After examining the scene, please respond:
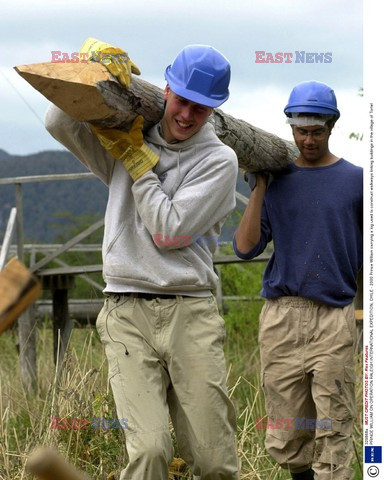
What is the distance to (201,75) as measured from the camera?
4.34 meters

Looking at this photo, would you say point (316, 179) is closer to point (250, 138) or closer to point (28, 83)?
point (250, 138)

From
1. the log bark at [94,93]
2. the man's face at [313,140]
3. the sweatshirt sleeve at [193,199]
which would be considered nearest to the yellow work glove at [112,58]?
the log bark at [94,93]

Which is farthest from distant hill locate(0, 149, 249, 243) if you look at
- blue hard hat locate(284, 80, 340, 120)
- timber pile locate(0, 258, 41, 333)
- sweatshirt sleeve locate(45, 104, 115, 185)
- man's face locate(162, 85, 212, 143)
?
timber pile locate(0, 258, 41, 333)

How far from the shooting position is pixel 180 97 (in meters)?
4.35

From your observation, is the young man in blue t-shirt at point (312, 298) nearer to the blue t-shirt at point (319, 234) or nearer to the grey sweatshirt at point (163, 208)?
the blue t-shirt at point (319, 234)

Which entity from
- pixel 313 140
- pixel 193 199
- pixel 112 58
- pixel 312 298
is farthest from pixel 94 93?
pixel 312 298

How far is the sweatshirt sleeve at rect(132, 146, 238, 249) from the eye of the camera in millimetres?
4219

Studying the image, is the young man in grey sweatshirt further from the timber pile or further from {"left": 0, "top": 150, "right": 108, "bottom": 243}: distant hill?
{"left": 0, "top": 150, "right": 108, "bottom": 243}: distant hill

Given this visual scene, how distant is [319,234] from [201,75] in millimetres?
1285

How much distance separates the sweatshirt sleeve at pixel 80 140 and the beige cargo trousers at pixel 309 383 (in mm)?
1379

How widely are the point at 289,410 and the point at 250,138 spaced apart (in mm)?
1534

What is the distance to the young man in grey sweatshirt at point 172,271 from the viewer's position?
423 centimetres

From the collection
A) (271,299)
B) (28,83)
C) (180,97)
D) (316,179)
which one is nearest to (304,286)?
(271,299)

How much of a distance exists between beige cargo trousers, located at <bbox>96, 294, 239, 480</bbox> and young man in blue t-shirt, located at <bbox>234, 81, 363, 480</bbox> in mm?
857
